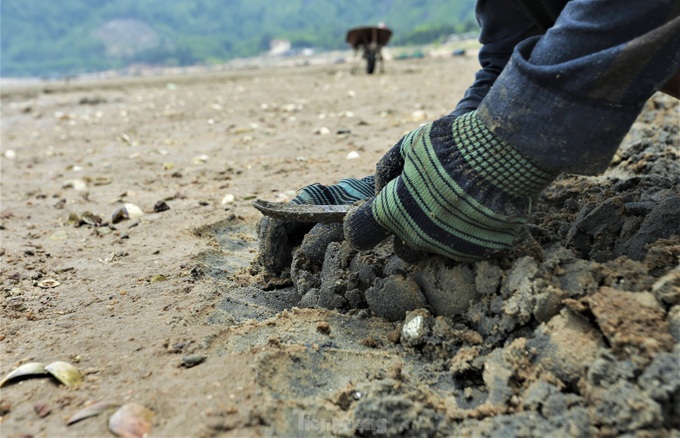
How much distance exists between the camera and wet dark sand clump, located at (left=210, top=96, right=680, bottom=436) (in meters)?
1.08

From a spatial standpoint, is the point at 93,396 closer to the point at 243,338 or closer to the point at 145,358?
the point at 145,358

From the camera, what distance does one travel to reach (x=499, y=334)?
1.38 meters

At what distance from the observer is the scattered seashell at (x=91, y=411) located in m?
1.18

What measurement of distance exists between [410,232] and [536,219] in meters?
0.65

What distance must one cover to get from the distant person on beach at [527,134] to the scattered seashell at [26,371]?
90cm

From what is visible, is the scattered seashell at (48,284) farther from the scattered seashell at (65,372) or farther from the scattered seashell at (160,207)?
the scattered seashell at (160,207)

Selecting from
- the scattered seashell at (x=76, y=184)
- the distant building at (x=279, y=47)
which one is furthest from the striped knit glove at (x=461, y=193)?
the distant building at (x=279, y=47)

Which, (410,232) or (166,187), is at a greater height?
(410,232)

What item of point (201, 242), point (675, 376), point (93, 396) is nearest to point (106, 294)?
point (201, 242)

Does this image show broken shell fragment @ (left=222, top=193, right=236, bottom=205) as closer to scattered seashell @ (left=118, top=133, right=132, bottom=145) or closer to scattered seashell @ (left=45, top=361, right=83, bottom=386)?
scattered seashell @ (left=45, top=361, right=83, bottom=386)

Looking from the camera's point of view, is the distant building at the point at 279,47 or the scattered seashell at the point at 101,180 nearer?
the scattered seashell at the point at 101,180

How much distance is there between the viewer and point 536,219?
186 cm

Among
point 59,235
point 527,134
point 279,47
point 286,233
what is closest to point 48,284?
point 59,235

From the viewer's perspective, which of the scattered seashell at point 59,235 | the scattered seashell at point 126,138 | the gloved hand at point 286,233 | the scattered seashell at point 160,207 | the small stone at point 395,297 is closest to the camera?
the small stone at point 395,297
